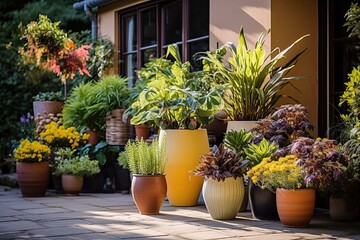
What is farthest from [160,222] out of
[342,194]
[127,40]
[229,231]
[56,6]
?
[56,6]

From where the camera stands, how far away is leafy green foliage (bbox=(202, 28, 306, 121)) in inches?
274

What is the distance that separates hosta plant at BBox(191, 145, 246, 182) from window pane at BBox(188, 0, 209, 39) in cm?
262

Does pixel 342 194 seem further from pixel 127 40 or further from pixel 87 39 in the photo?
pixel 87 39

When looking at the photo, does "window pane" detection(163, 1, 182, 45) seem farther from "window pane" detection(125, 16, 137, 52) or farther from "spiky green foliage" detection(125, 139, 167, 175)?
"spiky green foliage" detection(125, 139, 167, 175)

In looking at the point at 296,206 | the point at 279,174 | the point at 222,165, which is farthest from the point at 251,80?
the point at 296,206

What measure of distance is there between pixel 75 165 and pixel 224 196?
8.75ft

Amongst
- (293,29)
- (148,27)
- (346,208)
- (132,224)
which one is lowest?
(132,224)

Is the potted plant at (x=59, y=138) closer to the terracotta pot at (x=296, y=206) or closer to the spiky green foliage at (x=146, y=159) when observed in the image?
the spiky green foliage at (x=146, y=159)

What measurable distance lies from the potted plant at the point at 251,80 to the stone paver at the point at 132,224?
109cm

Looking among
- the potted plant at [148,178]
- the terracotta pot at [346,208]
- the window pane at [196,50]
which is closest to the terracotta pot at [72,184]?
the potted plant at [148,178]

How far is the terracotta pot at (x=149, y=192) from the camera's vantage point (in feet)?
21.5

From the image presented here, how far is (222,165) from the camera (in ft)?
20.6

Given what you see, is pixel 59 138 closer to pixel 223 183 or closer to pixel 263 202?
pixel 223 183

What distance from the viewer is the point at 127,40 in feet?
34.5
